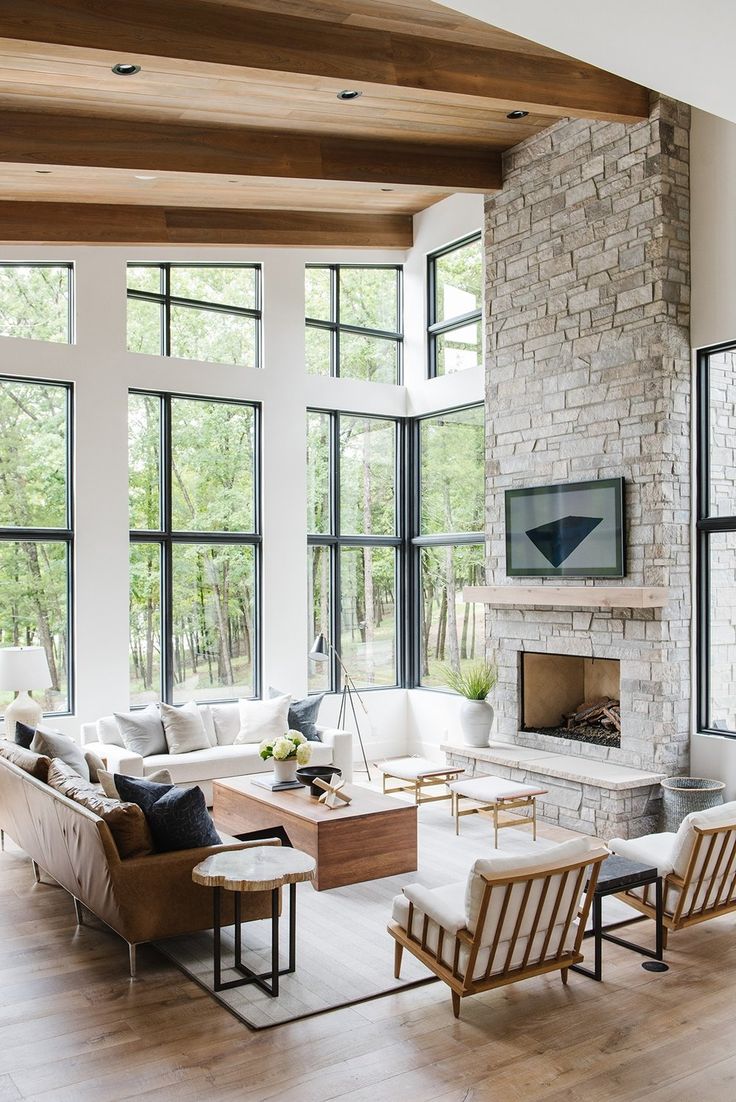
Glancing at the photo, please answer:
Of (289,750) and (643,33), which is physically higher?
(643,33)

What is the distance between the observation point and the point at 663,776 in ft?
22.8

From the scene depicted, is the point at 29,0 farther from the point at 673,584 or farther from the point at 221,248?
the point at 673,584

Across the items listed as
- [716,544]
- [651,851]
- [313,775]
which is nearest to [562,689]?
[716,544]

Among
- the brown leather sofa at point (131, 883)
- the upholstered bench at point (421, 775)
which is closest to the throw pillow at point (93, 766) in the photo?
the brown leather sofa at point (131, 883)

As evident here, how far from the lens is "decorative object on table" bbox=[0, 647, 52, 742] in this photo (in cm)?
739

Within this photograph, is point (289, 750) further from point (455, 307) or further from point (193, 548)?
point (455, 307)

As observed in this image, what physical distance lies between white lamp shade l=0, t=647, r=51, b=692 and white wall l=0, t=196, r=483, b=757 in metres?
0.86

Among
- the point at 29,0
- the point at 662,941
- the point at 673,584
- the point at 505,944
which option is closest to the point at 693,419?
the point at 673,584

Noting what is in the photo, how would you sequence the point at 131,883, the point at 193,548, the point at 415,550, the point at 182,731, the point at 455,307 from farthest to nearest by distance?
the point at 415,550 < the point at 455,307 < the point at 193,548 < the point at 182,731 < the point at 131,883

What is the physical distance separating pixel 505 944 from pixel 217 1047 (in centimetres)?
127

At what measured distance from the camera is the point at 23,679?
7422 mm

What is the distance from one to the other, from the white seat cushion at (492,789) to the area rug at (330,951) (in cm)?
36

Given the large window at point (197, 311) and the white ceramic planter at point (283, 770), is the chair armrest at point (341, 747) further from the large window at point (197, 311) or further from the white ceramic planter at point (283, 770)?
the large window at point (197, 311)

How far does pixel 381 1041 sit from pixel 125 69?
202 inches
